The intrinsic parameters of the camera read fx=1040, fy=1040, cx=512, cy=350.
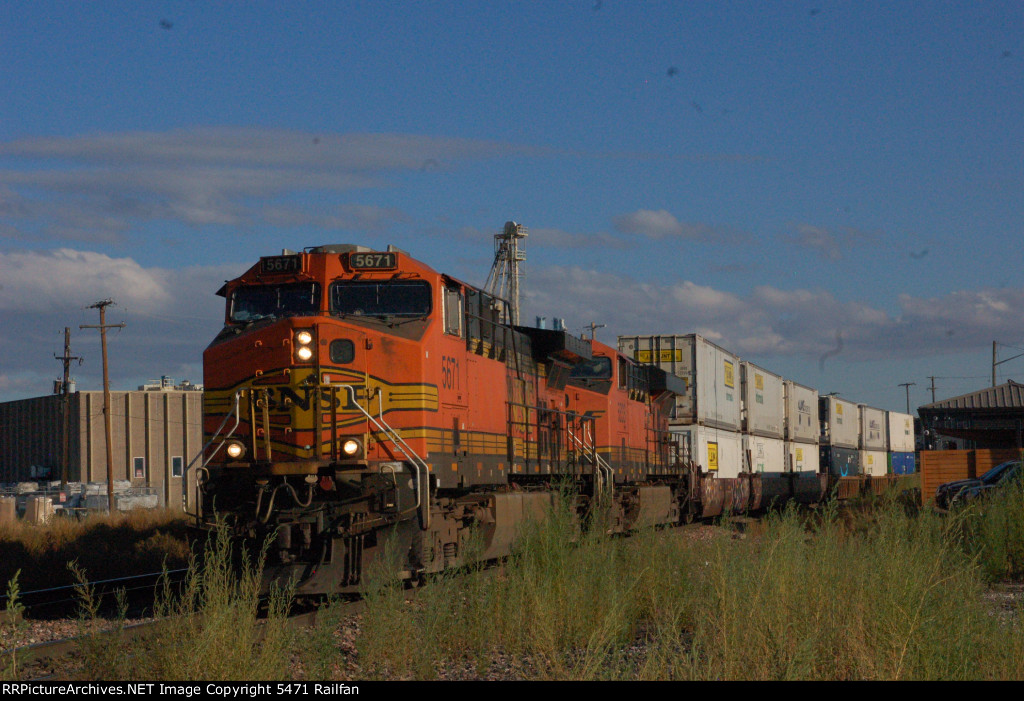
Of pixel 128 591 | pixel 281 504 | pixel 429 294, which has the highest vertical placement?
pixel 429 294

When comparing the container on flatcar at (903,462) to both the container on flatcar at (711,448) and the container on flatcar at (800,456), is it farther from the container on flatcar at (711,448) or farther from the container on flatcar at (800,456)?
the container on flatcar at (711,448)

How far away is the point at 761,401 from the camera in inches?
1593

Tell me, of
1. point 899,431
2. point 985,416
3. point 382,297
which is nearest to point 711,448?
point 985,416

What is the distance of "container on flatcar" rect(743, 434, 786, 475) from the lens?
3878 cm

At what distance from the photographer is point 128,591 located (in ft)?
45.7

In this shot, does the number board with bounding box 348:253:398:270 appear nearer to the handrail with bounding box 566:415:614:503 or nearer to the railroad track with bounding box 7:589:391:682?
the railroad track with bounding box 7:589:391:682

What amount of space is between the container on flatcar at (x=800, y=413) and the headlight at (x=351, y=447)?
35.3 m

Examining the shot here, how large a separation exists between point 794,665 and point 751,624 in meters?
0.90

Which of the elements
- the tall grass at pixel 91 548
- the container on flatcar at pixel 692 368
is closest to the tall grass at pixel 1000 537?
the tall grass at pixel 91 548

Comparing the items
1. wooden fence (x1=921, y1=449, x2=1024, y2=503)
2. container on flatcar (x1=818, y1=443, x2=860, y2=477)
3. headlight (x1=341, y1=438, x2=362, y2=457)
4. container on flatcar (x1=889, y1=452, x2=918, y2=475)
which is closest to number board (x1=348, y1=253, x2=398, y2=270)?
headlight (x1=341, y1=438, x2=362, y2=457)

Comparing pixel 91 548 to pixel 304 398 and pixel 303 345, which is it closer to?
pixel 304 398
